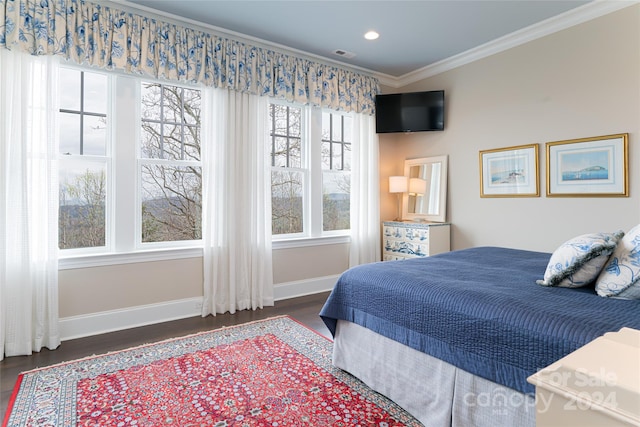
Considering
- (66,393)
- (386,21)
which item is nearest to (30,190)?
(66,393)

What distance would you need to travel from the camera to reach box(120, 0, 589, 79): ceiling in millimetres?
3100

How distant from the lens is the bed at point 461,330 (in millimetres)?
1330

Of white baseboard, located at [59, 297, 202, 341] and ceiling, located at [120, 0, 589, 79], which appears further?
ceiling, located at [120, 0, 589, 79]

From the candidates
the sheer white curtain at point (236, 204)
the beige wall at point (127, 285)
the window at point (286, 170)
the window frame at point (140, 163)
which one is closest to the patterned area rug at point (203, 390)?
the beige wall at point (127, 285)

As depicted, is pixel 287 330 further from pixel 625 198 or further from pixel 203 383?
pixel 625 198

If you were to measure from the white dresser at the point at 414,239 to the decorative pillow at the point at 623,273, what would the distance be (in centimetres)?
254

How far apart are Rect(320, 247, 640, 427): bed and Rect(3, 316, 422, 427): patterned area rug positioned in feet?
0.63

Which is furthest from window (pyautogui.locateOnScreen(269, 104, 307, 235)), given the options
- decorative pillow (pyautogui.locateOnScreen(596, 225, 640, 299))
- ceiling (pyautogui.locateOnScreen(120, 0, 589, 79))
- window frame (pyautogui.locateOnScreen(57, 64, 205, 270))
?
decorative pillow (pyautogui.locateOnScreen(596, 225, 640, 299))

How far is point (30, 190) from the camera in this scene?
2.70 m

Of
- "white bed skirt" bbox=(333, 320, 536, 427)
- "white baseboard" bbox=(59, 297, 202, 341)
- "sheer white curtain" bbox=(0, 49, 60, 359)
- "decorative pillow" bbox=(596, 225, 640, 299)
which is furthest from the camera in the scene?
"white baseboard" bbox=(59, 297, 202, 341)

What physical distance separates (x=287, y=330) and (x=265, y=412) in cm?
121

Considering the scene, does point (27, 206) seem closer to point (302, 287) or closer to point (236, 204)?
point (236, 204)

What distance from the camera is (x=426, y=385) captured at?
1749 millimetres

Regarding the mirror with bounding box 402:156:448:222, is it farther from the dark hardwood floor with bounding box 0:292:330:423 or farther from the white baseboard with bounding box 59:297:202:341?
the white baseboard with bounding box 59:297:202:341
